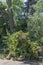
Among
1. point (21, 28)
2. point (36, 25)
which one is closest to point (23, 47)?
point (36, 25)

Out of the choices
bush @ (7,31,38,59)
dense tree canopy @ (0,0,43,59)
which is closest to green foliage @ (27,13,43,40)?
dense tree canopy @ (0,0,43,59)

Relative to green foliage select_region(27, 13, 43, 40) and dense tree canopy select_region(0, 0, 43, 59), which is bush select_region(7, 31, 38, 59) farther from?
green foliage select_region(27, 13, 43, 40)

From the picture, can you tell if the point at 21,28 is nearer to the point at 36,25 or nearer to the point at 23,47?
the point at 36,25

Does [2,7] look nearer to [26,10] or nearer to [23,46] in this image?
[26,10]

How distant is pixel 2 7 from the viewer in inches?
545

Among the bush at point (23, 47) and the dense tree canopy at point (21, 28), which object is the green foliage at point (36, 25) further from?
the bush at point (23, 47)

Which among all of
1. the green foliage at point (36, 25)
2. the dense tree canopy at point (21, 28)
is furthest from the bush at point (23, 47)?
the green foliage at point (36, 25)

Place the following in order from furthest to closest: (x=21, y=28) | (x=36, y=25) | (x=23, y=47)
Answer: (x=21, y=28) → (x=36, y=25) → (x=23, y=47)

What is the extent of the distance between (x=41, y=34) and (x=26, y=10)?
146 inches

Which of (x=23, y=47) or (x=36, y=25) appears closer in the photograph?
(x=23, y=47)

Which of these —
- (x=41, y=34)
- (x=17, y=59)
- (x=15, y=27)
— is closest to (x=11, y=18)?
(x=15, y=27)

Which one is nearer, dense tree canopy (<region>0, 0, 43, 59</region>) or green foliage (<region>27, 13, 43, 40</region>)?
dense tree canopy (<region>0, 0, 43, 59</region>)

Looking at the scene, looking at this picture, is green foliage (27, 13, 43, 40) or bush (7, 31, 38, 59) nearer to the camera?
bush (7, 31, 38, 59)

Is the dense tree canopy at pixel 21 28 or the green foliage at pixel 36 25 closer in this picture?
the dense tree canopy at pixel 21 28
